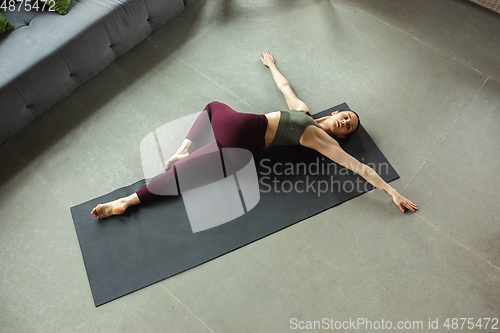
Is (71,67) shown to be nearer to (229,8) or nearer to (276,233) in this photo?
(229,8)

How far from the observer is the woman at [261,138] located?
235 cm

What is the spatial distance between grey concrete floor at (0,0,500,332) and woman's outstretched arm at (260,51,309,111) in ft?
0.28

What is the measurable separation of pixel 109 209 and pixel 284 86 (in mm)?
1569

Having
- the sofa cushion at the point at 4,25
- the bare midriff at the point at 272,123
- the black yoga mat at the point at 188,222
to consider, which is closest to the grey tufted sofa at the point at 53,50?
the sofa cushion at the point at 4,25

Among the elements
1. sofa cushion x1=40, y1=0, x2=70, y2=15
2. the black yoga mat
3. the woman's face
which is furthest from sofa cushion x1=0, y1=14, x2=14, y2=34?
the woman's face

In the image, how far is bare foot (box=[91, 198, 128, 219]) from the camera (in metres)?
2.33

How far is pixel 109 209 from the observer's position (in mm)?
2342

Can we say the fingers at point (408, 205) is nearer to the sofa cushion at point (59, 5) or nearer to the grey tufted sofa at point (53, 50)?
the grey tufted sofa at point (53, 50)

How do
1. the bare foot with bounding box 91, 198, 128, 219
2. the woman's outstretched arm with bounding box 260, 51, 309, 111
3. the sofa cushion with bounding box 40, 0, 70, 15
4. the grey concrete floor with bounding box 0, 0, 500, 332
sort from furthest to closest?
the woman's outstretched arm with bounding box 260, 51, 309, 111 < the sofa cushion with bounding box 40, 0, 70, 15 < the bare foot with bounding box 91, 198, 128, 219 < the grey concrete floor with bounding box 0, 0, 500, 332

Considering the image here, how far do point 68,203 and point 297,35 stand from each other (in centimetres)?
231

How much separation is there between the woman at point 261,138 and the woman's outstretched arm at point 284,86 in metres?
0.15

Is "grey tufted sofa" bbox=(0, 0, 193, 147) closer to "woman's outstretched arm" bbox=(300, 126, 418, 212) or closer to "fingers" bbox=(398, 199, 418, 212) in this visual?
"woman's outstretched arm" bbox=(300, 126, 418, 212)

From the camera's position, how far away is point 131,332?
208 centimetres

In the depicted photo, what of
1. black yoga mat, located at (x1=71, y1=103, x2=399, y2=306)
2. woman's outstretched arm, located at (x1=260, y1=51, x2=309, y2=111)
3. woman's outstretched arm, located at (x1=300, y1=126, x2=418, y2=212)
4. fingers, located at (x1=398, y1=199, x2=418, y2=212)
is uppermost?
woman's outstretched arm, located at (x1=260, y1=51, x2=309, y2=111)
